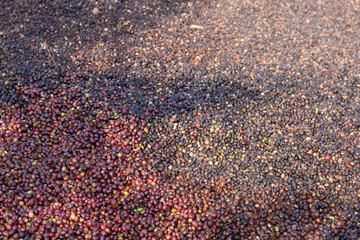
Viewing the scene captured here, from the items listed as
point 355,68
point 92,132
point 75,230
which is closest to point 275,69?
point 355,68

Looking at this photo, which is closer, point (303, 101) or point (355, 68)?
point (303, 101)

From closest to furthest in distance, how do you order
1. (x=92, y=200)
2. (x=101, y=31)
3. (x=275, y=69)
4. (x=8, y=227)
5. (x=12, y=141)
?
(x=8, y=227), (x=92, y=200), (x=12, y=141), (x=275, y=69), (x=101, y=31)

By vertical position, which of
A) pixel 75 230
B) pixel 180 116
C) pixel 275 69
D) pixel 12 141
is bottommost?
pixel 75 230

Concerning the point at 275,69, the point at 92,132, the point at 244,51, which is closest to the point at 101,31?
the point at 92,132

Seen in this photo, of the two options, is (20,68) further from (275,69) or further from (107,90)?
(275,69)

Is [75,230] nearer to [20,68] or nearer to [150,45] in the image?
[20,68]

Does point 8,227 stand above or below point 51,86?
below

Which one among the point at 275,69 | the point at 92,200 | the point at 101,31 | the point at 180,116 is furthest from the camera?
the point at 101,31
